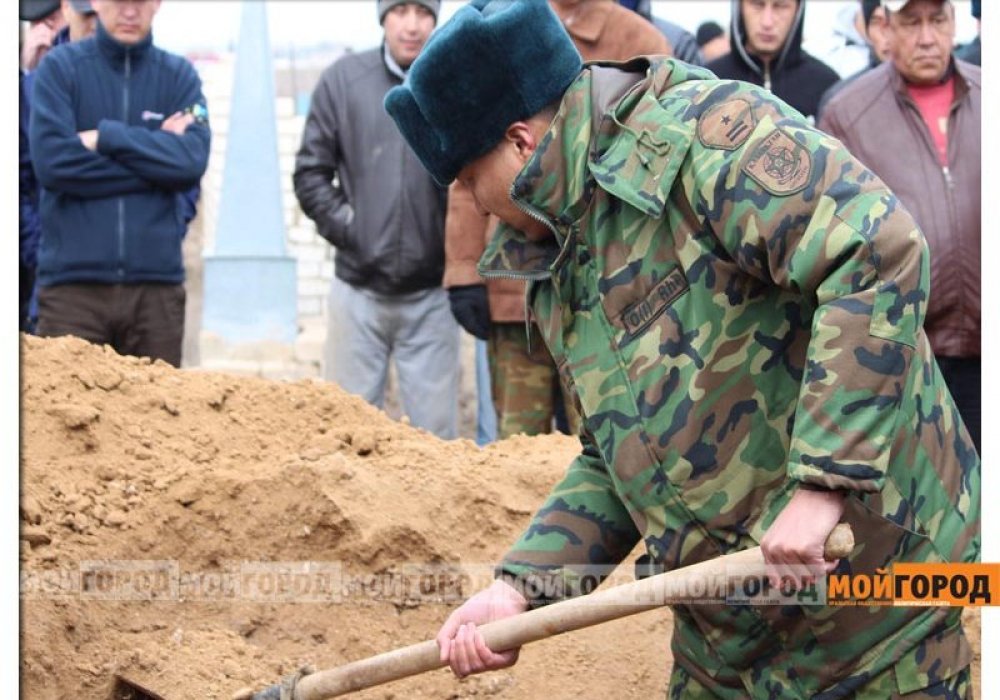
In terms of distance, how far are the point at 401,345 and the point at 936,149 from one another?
2521 mm

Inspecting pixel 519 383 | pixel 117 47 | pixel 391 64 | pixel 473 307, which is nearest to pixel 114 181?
pixel 117 47

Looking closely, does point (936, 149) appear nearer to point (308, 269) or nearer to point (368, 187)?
point (368, 187)

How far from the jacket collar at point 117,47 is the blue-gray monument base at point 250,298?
11.9 ft

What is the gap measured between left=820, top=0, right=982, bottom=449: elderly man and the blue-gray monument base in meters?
5.10

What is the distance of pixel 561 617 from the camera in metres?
2.84

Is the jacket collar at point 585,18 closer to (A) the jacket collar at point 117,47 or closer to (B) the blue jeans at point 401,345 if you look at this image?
(B) the blue jeans at point 401,345

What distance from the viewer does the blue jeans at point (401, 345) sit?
6.51 m

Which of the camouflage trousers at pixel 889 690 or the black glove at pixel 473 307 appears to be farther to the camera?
the black glove at pixel 473 307

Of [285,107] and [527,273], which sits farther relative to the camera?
[285,107]

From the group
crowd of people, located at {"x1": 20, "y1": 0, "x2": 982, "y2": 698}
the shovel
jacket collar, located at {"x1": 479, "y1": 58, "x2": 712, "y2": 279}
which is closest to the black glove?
the shovel

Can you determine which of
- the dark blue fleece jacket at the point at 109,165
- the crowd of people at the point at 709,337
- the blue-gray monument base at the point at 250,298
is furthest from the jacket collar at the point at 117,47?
the crowd of people at the point at 709,337

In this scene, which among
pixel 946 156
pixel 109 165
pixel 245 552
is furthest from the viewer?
pixel 109 165

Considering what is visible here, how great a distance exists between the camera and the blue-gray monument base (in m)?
9.70

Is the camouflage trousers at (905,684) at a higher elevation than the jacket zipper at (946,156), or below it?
below
